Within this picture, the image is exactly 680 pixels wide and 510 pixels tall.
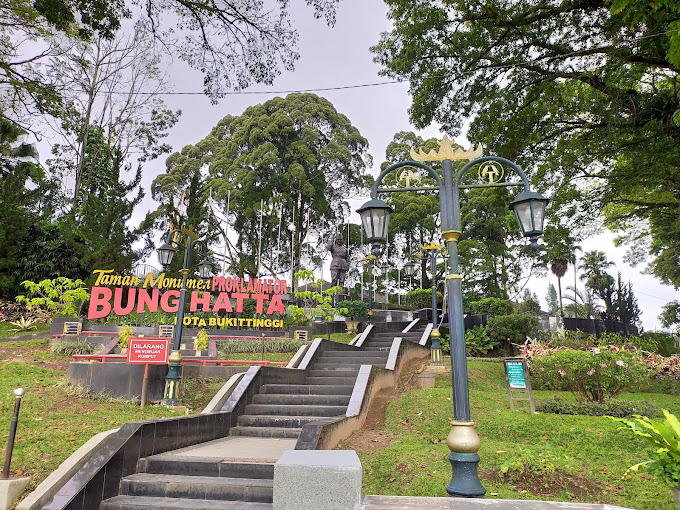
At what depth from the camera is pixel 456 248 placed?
490cm

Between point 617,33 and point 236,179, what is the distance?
27.5m

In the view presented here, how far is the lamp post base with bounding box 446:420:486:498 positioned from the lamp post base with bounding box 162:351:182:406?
22.2 feet

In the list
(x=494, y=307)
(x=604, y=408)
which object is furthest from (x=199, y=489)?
(x=494, y=307)

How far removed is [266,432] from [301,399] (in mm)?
1353

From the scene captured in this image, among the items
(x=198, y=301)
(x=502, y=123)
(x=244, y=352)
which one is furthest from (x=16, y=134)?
(x=502, y=123)

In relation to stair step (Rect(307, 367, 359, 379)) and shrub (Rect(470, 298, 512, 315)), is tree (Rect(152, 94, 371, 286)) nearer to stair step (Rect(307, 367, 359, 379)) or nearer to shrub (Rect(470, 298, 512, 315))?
shrub (Rect(470, 298, 512, 315))

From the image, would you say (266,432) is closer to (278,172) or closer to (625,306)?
(278,172)

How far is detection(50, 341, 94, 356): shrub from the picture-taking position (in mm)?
13055

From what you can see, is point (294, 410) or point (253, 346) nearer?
point (294, 410)

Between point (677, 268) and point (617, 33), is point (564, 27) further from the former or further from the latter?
point (677, 268)

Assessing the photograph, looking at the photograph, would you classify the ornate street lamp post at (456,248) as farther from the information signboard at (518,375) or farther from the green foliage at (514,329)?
the green foliage at (514,329)

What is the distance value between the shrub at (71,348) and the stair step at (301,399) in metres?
7.75

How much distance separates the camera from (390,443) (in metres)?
6.86

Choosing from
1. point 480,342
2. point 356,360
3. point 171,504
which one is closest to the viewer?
point 171,504
